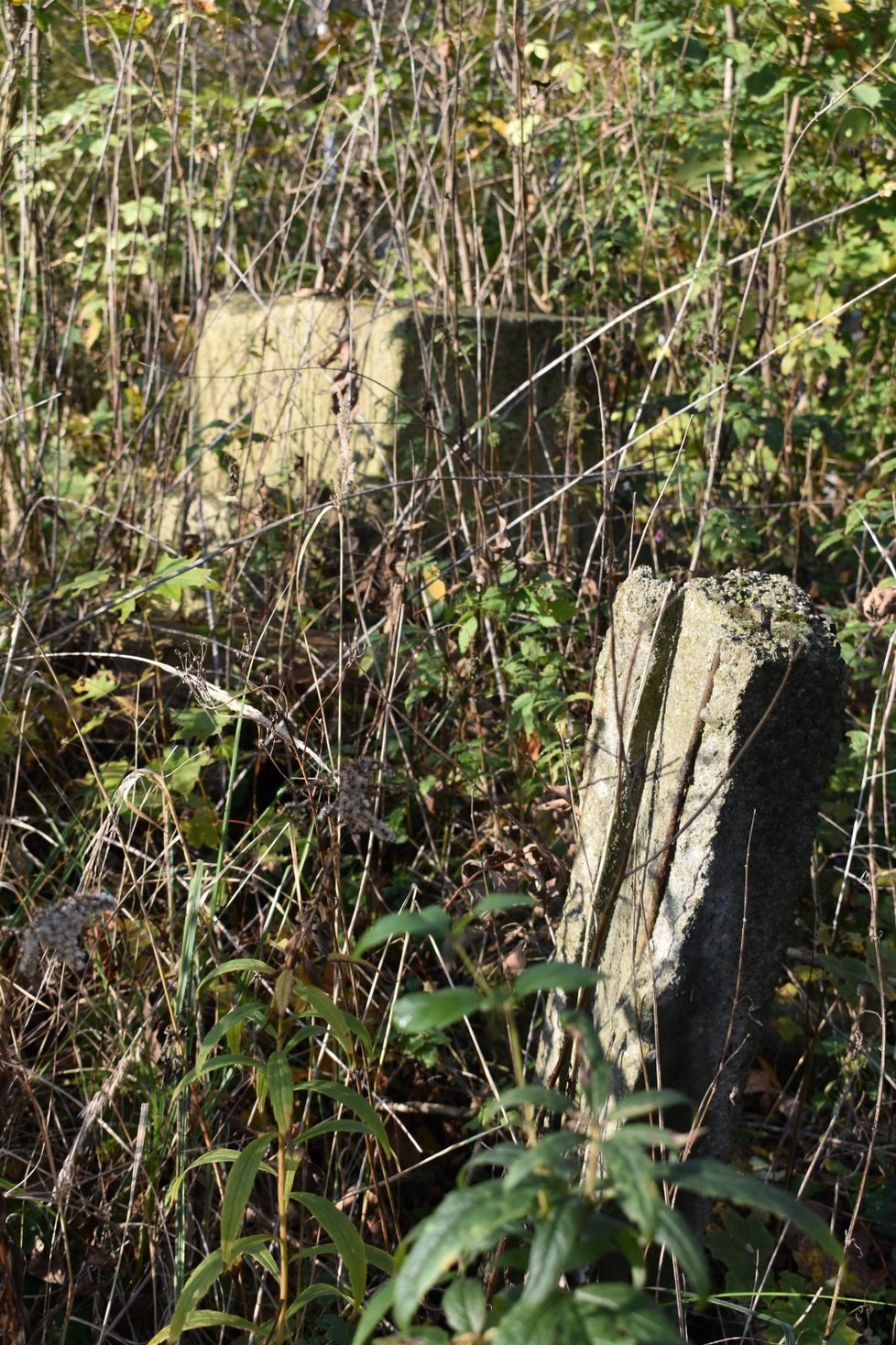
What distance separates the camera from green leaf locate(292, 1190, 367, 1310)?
139cm

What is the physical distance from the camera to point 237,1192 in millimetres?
1343

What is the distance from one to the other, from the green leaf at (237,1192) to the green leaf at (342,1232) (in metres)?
0.06

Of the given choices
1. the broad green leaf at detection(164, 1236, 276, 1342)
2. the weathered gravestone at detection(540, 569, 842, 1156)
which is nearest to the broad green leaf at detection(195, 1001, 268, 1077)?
the broad green leaf at detection(164, 1236, 276, 1342)

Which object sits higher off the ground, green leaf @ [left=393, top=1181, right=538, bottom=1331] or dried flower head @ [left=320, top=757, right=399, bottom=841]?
dried flower head @ [left=320, top=757, right=399, bottom=841]

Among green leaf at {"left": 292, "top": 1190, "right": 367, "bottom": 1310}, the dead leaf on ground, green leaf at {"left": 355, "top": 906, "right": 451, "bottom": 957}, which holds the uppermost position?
the dead leaf on ground

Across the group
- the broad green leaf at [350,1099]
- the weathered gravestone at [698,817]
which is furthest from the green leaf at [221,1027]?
the weathered gravestone at [698,817]

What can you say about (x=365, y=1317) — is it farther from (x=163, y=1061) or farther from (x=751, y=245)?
(x=751, y=245)

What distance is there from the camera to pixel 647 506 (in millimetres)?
3133

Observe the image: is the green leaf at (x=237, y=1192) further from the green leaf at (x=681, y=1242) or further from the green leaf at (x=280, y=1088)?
the green leaf at (x=681, y=1242)

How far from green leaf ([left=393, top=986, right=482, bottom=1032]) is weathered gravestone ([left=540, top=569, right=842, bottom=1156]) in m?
0.66

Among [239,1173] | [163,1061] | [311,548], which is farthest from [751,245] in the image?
[239,1173]

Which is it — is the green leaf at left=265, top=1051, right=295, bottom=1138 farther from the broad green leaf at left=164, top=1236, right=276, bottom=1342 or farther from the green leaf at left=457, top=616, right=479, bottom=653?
the green leaf at left=457, top=616, right=479, bottom=653

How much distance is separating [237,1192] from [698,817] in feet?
2.40

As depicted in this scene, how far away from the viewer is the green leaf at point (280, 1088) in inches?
52.0
